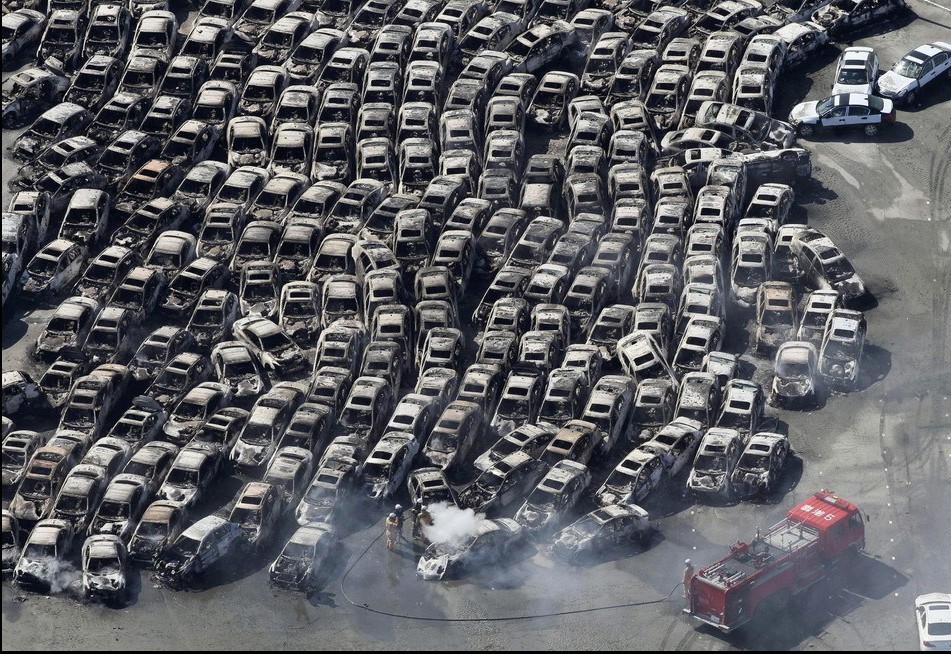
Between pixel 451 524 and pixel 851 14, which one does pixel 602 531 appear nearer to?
pixel 451 524

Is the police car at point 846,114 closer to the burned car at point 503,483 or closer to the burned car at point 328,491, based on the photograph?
the burned car at point 503,483

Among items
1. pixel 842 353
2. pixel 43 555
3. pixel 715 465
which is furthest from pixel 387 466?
pixel 842 353

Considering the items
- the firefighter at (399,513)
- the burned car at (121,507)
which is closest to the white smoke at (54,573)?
the burned car at (121,507)

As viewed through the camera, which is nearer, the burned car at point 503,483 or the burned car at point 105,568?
the burned car at point 105,568

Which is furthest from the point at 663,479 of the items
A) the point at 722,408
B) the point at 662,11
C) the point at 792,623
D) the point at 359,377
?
the point at 662,11

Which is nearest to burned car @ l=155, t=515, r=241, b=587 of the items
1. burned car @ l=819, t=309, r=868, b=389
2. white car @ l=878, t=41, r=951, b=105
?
burned car @ l=819, t=309, r=868, b=389

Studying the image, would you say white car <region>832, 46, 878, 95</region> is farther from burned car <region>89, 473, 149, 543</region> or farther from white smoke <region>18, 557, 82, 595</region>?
white smoke <region>18, 557, 82, 595</region>

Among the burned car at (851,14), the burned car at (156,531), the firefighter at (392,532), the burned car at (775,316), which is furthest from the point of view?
the burned car at (851,14)
